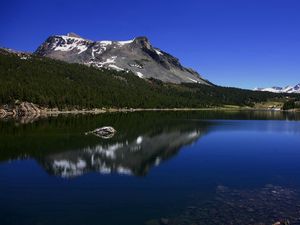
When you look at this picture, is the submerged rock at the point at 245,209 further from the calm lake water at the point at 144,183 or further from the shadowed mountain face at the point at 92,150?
the shadowed mountain face at the point at 92,150

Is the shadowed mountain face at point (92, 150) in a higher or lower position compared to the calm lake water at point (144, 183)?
higher

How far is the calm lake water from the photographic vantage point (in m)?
33.1

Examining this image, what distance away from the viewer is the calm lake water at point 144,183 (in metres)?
33.1

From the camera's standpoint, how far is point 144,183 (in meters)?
45.4

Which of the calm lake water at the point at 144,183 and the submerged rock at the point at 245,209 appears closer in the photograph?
the submerged rock at the point at 245,209

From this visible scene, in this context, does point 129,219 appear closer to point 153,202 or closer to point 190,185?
point 153,202

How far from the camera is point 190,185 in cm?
4469

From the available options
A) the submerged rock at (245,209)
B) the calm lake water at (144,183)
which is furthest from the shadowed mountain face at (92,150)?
the submerged rock at (245,209)

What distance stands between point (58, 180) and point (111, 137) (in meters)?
45.7

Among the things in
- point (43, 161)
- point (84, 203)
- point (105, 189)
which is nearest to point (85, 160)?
point (43, 161)

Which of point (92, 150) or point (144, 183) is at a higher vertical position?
point (92, 150)

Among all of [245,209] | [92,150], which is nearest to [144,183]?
[245,209]

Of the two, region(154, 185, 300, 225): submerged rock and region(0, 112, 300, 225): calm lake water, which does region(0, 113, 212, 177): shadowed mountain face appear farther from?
region(154, 185, 300, 225): submerged rock

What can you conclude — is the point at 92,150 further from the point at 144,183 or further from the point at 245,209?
the point at 245,209
